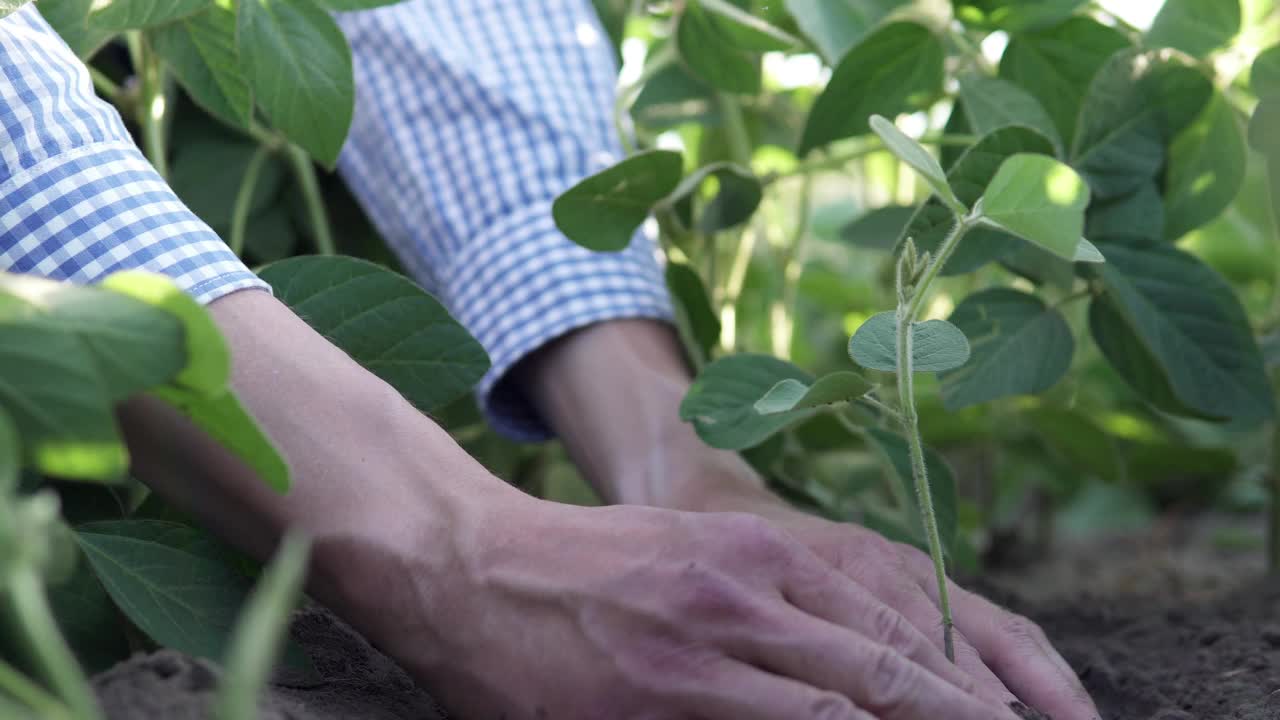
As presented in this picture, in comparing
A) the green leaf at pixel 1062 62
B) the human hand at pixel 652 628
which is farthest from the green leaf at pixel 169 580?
the green leaf at pixel 1062 62

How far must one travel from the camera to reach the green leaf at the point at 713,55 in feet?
3.19

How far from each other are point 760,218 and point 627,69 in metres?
0.20

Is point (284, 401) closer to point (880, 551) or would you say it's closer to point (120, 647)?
point (120, 647)

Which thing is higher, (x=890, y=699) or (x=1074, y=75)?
(x=1074, y=75)

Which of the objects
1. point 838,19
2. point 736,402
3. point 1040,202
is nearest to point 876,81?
point 838,19

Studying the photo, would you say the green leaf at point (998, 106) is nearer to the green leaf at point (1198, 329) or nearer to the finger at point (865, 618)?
the green leaf at point (1198, 329)

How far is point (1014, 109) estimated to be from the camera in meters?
0.89

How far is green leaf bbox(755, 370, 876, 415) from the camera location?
0.60 meters

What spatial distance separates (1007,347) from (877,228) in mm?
178

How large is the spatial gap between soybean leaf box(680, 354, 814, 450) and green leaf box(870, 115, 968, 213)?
0.70 ft

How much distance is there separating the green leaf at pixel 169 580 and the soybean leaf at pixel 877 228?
1.83 ft

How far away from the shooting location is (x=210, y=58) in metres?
0.83

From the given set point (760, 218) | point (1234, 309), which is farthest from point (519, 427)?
point (1234, 309)

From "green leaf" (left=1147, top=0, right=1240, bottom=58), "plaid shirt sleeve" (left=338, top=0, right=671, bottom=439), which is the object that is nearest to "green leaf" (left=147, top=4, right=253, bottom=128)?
"plaid shirt sleeve" (left=338, top=0, right=671, bottom=439)
